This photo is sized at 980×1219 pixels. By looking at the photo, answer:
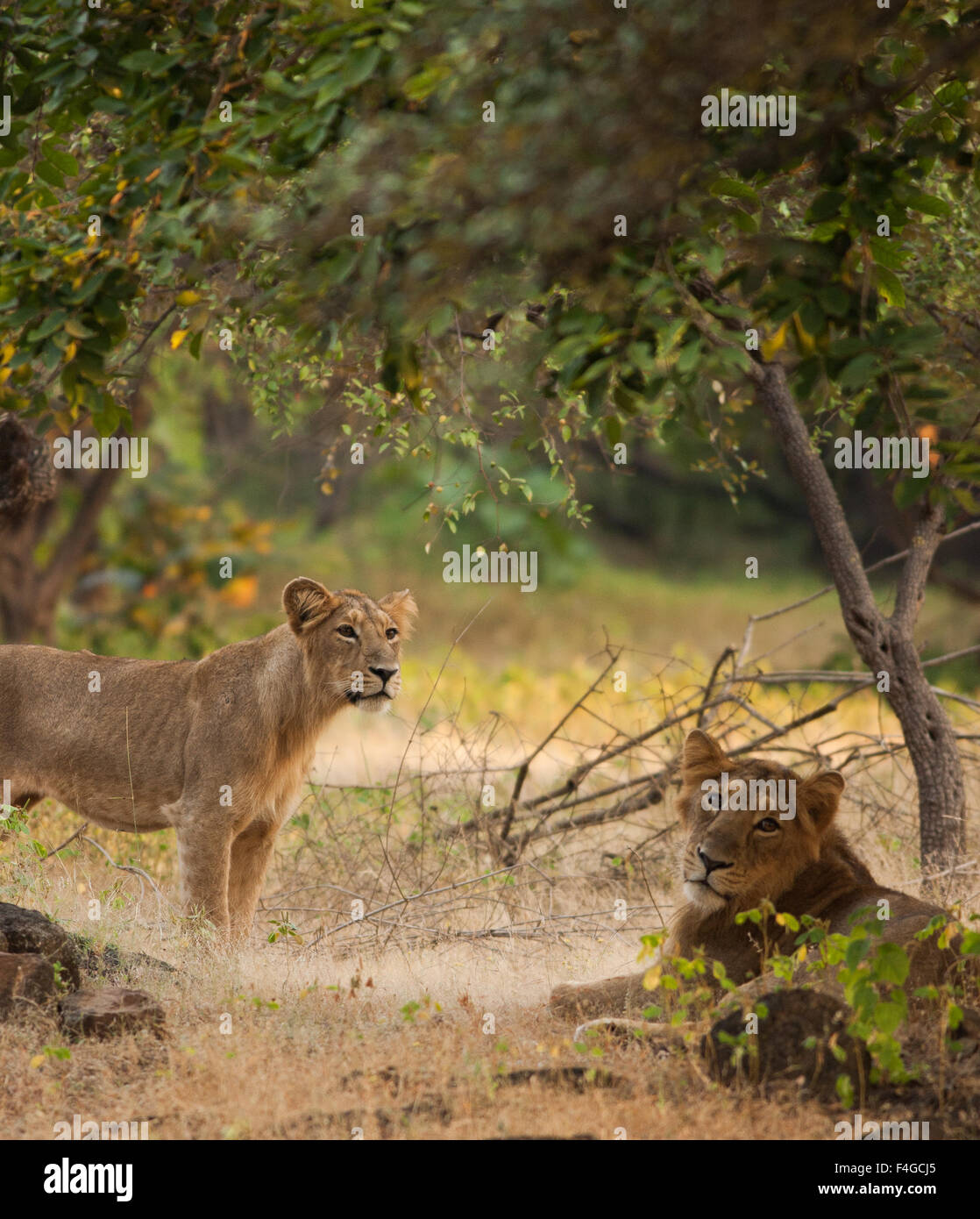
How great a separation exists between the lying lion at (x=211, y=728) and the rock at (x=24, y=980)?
4.93 feet

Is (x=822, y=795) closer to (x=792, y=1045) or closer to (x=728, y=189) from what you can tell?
(x=792, y=1045)

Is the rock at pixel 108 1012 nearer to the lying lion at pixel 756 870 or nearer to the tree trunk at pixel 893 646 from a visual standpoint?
the lying lion at pixel 756 870

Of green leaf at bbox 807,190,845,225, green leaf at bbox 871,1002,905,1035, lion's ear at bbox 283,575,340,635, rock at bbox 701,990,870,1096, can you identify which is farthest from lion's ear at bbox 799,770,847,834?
lion's ear at bbox 283,575,340,635

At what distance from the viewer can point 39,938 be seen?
17.6 feet

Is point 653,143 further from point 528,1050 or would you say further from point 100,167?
point 528,1050

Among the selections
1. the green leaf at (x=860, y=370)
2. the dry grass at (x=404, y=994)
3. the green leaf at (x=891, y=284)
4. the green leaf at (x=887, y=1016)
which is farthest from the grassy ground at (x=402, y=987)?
the green leaf at (x=891, y=284)

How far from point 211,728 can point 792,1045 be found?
355 cm

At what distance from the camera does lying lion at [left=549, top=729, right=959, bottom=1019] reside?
16.7 feet

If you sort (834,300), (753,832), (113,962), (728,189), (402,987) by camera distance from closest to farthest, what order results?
(834,300)
(728,189)
(753,832)
(113,962)
(402,987)

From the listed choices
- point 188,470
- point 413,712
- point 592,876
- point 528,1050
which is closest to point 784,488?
point 188,470

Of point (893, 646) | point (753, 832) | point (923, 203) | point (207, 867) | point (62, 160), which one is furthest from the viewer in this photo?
point (893, 646)

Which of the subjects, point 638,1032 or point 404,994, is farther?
point 404,994

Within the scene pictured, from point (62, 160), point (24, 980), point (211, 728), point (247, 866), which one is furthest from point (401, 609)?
point (62, 160)

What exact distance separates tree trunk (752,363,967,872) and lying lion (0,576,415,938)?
2.30 m
